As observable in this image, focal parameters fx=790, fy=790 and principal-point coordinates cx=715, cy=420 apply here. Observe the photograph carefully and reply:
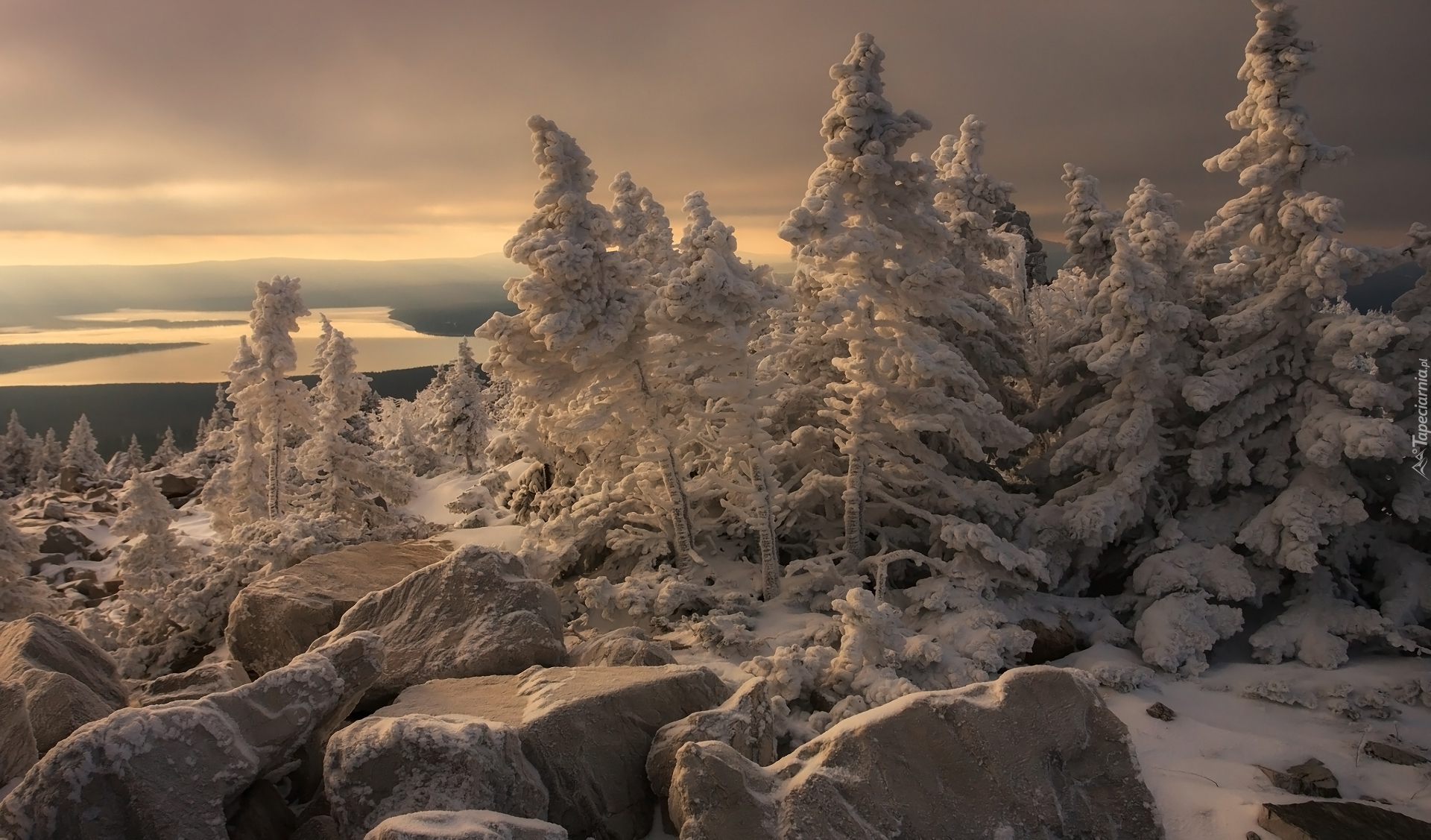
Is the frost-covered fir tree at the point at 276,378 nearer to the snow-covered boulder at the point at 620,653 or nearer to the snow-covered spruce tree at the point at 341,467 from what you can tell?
the snow-covered spruce tree at the point at 341,467

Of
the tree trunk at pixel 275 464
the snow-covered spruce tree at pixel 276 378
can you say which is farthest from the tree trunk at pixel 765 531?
the tree trunk at pixel 275 464

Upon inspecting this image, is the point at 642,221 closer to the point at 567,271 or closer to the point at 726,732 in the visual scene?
the point at 567,271

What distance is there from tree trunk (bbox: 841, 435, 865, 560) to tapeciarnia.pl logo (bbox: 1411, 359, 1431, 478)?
33.3 feet

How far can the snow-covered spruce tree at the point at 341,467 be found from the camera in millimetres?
28000

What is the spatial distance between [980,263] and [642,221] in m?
9.91

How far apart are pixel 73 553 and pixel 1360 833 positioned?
53177mm

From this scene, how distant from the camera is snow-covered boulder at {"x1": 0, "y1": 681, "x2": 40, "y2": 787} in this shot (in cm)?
809

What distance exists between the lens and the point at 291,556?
55.7 feet

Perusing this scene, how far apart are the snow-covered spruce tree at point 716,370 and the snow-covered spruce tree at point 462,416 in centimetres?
2928

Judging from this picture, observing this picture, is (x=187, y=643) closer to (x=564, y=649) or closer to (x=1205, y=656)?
(x=564, y=649)

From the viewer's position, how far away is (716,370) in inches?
599

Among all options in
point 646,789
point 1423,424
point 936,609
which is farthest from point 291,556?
point 1423,424

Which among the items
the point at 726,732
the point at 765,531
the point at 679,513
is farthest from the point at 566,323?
the point at 726,732

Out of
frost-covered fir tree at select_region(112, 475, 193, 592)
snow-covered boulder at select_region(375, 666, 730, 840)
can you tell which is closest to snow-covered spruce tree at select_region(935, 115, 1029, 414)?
snow-covered boulder at select_region(375, 666, 730, 840)
